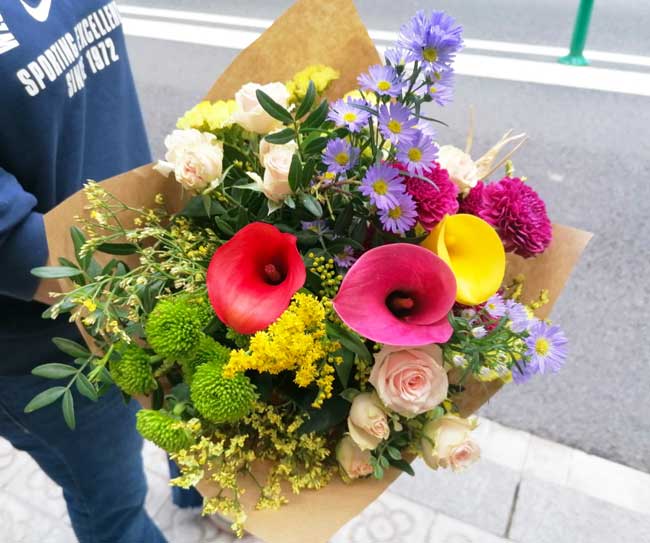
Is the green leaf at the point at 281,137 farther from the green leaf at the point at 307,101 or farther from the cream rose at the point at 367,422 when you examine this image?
the cream rose at the point at 367,422

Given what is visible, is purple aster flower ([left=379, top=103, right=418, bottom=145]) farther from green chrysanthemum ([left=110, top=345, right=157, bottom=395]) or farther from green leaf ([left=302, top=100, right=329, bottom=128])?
green chrysanthemum ([left=110, top=345, right=157, bottom=395])

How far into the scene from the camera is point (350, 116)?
0.51 meters

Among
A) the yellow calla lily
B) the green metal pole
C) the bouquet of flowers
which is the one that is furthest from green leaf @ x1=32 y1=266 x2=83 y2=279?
the green metal pole

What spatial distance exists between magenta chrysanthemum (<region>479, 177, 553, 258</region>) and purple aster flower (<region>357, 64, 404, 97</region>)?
155mm

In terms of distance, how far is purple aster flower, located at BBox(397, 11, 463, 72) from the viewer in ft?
1.59

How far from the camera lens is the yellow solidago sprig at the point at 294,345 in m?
0.48

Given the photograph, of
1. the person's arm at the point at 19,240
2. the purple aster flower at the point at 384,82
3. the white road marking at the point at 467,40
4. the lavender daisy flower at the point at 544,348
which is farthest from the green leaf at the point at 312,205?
the white road marking at the point at 467,40

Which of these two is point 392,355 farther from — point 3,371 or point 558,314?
point 558,314

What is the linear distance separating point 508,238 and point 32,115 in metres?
0.58

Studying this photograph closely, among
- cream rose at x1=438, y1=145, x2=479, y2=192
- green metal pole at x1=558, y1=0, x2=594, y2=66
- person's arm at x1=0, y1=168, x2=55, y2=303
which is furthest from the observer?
green metal pole at x1=558, y1=0, x2=594, y2=66

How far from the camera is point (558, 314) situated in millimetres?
2135

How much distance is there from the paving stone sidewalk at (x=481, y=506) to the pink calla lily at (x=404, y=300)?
1131 mm

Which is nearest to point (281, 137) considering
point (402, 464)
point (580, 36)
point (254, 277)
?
point (254, 277)

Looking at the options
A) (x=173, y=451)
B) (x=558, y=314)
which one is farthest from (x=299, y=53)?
(x=558, y=314)
